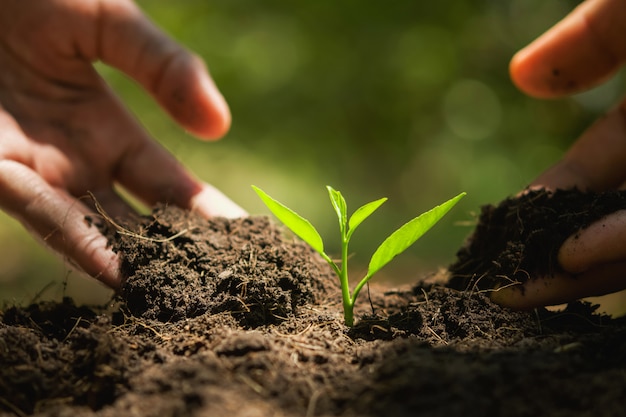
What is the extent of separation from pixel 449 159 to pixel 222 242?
377 cm

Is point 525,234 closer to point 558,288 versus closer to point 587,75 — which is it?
point 558,288

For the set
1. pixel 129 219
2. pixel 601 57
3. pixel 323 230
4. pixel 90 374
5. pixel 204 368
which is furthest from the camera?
pixel 323 230

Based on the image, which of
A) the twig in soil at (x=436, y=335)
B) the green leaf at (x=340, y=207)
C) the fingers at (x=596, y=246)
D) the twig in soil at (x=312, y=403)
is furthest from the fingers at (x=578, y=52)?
the twig in soil at (x=312, y=403)

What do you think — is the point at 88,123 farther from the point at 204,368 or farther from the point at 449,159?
the point at 449,159

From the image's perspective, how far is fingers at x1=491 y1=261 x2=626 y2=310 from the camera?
1512 mm

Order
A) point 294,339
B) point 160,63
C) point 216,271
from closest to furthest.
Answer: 1. point 294,339
2. point 216,271
3. point 160,63

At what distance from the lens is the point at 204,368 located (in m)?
1.10

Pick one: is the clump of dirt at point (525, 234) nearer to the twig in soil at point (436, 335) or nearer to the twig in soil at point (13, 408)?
the twig in soil at point (436, 335)

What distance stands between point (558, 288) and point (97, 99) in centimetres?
198

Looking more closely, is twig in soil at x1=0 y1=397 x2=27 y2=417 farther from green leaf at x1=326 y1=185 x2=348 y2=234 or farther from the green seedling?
green leaf at x1=326 y1=185 x2=348 y2=234

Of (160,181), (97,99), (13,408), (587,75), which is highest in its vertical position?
(587,75)

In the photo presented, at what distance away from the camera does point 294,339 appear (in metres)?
1.32

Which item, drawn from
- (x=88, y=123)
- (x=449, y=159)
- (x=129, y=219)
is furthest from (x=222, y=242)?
(x=449, y=159)

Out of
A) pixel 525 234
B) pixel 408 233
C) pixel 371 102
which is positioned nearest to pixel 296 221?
pixel 408 233
